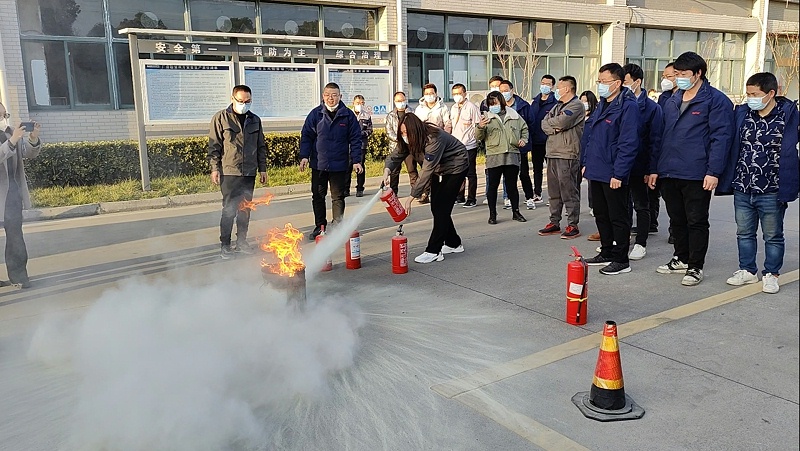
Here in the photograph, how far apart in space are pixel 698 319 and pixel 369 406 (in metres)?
3.01

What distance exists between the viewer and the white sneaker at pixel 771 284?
18.7ft

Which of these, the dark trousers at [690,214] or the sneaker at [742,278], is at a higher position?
the dark trousers at [690,214]

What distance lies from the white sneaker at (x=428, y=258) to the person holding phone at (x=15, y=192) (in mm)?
4163

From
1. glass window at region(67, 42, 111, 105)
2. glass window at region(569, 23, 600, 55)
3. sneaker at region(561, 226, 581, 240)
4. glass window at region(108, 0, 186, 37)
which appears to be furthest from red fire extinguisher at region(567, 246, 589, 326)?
glass window at region(569, 23, 600, 55)

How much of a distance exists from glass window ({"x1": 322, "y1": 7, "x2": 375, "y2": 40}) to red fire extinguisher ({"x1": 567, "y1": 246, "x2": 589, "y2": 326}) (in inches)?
556

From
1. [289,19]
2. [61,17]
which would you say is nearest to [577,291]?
[61,17]

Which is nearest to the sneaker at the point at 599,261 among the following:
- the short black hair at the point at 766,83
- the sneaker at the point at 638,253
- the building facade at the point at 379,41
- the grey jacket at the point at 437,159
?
the sneaker at the point at 638,253

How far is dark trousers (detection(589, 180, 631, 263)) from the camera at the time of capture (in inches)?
259

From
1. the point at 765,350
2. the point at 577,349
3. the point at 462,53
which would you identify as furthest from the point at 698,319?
the point at 462,53

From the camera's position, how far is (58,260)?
756 cm

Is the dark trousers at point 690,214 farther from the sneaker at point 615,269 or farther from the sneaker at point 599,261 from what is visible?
the sneaker at point 599,261

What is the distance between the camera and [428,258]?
724cm

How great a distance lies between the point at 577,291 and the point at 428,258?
2.50 m

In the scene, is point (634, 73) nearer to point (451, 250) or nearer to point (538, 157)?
point (538, 157)
